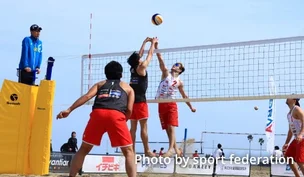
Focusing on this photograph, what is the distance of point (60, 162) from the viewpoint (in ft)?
59.8

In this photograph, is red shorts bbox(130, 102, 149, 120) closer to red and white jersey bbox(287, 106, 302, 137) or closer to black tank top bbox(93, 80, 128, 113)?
black tank top bbox(93, 80, 128, 113)

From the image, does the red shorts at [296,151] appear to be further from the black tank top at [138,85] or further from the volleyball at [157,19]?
the volleyball at [157,19]

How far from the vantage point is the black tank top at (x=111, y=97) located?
285 inches

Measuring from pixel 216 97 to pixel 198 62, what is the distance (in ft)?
3.22

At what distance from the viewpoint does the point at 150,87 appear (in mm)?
11805

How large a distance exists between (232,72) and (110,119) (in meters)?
4.66

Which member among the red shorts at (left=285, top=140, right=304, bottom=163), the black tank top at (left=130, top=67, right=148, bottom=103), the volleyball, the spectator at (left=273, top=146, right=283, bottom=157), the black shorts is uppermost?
the volleyball

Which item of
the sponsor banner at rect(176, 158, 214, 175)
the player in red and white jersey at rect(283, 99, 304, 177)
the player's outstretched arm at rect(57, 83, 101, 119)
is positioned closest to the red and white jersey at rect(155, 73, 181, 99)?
the player in red and white jersey at rect(283, 99, 304, 177)

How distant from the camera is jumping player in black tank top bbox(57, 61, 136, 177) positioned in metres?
7.13

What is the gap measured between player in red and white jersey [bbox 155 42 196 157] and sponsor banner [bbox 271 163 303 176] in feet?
30.0

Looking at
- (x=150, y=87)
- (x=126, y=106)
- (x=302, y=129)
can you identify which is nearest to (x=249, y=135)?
(x=150, y=87)

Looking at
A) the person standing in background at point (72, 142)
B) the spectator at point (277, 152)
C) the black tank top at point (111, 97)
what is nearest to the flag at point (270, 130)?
the spectator at point (277, 152)

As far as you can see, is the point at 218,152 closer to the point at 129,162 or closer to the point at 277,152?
the point at 277,152

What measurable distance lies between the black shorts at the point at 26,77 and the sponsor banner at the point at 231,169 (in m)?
9.95
